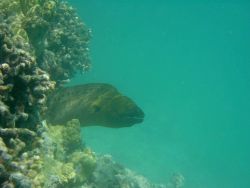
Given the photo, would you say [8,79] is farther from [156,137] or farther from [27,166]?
[156,137]

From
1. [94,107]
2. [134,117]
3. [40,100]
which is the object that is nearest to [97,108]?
[94,107]

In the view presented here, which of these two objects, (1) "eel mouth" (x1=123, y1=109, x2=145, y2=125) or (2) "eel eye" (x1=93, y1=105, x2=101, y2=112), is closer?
(1) "eel mouth" (x1=123, y1=109, x2=145, y2=125)

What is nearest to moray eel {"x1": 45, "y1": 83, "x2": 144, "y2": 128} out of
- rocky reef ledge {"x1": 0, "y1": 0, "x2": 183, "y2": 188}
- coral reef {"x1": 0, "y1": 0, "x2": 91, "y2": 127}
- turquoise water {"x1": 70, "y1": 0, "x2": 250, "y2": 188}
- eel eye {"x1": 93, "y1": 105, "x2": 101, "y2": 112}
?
eel eye {"x1": 93, "y1": 105, "x2": 101, "y2": 112}

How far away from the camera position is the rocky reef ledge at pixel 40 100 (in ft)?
14.8

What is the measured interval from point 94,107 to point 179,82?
10341 centimetres

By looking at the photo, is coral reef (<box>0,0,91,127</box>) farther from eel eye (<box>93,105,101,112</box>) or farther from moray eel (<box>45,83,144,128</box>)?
eel eye (<box>93,105,101,112</box>)

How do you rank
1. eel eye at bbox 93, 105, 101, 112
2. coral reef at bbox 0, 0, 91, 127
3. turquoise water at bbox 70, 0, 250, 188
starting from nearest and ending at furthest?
coral reef at bbox 0, 0, 91, 127
eel eye at bbox 93, 105, 101, 112
turquoise water at bbox 70, 0, 250, 188

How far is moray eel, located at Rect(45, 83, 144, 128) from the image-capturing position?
891 centimetres

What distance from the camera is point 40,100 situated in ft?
16.3

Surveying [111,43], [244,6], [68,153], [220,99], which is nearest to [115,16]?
[111,43]

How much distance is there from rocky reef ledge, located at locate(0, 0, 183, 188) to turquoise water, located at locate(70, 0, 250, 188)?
2394cm

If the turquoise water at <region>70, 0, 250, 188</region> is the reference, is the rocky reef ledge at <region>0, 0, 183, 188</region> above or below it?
below

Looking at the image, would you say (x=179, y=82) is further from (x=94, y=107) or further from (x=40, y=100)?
(x=40, y=100)

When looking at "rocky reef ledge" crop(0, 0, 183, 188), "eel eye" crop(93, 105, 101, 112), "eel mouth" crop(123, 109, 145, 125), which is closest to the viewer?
"rocky reef ledge" crop(0, 0, 183, 188)
